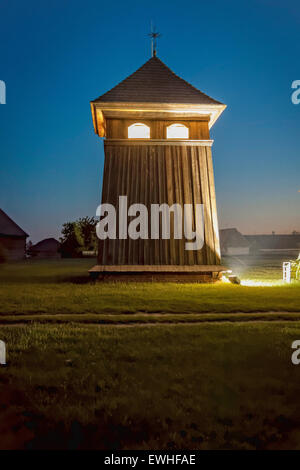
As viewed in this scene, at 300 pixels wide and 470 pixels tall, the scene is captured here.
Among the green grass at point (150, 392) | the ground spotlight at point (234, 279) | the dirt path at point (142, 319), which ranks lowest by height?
the green grass at point (150, 392)

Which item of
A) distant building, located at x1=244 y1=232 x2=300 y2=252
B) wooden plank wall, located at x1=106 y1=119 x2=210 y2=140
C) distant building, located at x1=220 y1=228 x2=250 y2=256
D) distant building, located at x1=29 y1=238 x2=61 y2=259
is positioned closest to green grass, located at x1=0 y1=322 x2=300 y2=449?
wooden plank wall, located at x1=106 y1=119 x2=210 y2=140

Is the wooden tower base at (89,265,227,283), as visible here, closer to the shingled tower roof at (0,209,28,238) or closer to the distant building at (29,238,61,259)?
the shingled tower roof at (0,209,28,238)

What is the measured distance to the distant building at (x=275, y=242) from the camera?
294 ft

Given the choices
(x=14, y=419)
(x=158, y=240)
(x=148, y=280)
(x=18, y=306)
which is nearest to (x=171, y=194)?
(x=158, y=240)

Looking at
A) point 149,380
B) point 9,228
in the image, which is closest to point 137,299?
point 149,380

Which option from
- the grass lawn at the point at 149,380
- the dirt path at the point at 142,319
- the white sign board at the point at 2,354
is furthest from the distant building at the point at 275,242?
the white sign board at the point at 2,354

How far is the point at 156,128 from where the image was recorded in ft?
44.7

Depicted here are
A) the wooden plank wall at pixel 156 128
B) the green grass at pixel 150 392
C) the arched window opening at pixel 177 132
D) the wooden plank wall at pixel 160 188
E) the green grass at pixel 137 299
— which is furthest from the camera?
the arched window opening at pixel 177 132

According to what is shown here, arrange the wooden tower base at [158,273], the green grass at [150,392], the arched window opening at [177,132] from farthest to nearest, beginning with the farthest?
the arched window opening at [177,132]
the wooden tower base at [158,273]
the green grass at [150,392]

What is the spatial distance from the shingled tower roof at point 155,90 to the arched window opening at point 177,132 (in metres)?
1.22

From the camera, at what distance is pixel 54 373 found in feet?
11.6

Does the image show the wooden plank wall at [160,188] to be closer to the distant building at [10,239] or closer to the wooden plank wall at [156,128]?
the wooden plank wall at [156,128]

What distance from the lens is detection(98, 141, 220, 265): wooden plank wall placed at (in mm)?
12609
